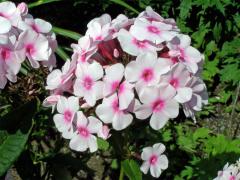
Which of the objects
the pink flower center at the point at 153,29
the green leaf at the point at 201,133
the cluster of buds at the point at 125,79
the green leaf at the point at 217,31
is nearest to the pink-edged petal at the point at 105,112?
the cluster of buds at the point at 125,79

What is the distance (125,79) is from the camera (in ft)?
5.02

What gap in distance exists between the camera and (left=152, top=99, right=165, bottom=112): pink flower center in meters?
1.51

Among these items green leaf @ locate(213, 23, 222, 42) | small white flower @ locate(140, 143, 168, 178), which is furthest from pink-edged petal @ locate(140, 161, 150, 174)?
green leaf @ locate(213, 23, 222, 42)

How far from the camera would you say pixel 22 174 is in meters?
1.97

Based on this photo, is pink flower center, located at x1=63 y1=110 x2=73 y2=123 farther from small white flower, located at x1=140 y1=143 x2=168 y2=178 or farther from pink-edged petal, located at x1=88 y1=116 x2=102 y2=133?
small white flower, located at x1=140 y1=143 x2=168 y2=178

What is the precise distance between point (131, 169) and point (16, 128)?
0.33 m

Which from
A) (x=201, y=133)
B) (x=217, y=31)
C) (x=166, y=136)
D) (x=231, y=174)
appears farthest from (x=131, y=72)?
(x=217, y=31)

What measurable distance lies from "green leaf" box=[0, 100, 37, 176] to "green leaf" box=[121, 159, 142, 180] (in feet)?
0.90

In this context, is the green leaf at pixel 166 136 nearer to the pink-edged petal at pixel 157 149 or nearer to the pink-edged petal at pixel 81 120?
the pink-edged petal at pixel 157 149

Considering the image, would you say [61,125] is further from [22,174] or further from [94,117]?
[22,174]

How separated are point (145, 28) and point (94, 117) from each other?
0.84 feet

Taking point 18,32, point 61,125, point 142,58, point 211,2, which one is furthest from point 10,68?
point 211,2

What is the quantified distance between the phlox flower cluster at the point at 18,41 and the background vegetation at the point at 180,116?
31 cm

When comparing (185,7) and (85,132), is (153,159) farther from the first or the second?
(185,7)
